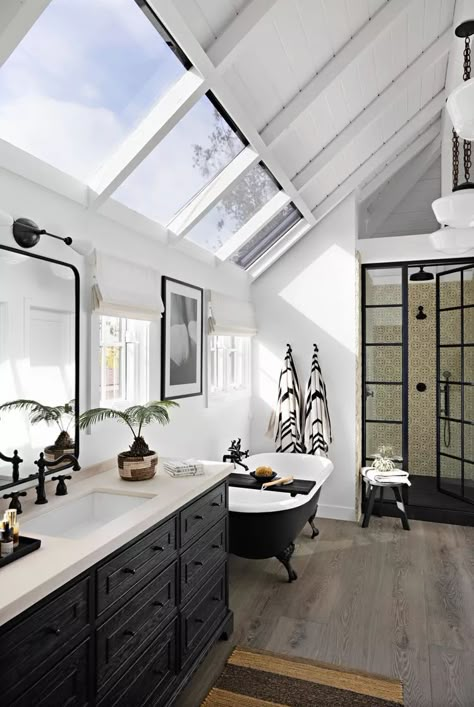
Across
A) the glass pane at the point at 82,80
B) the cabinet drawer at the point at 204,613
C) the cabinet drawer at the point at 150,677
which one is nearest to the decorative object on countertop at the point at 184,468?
the cabinet drawer at the point at 204,613

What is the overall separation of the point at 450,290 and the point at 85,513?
3.83 metres

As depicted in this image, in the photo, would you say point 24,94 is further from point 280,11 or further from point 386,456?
point 386,456

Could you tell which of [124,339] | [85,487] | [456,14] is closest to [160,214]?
[124,339]

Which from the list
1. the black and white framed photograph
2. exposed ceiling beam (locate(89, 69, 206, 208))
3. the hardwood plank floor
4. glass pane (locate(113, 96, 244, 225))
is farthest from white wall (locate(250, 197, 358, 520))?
exposed ceiling beam (locate(89, 69, 206, 208))

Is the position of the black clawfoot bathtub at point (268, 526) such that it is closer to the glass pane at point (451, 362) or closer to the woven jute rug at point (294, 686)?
the woven jute rug at point (294, 686)

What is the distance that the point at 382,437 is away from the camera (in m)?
4.83

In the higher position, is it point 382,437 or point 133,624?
point 382,437

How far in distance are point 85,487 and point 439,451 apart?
12.0ft

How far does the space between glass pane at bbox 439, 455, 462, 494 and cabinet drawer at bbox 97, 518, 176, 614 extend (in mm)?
3456

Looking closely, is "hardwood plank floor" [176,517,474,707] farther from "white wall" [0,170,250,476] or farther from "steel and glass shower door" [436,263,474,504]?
"white wall" [0,170,250,476]

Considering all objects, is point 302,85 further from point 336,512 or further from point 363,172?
point 336,512

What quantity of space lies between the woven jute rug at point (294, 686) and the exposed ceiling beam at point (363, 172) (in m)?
3.43

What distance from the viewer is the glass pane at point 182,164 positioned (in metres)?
2.56

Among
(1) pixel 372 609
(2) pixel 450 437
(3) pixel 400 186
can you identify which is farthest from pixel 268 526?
(3) pixel 400 186
